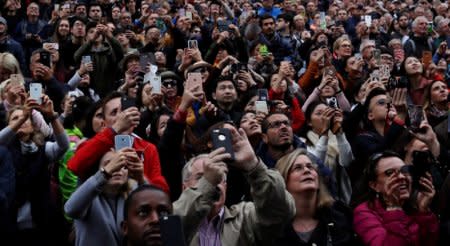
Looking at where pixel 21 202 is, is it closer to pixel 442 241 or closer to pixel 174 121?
pixel 174 121

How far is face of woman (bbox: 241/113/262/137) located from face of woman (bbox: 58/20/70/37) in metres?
4.76

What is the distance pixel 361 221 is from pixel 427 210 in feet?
1.27

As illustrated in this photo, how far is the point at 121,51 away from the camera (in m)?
9.66

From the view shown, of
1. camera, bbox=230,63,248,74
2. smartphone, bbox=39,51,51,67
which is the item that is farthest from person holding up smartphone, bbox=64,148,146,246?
camera, bbox=230,63,248,74

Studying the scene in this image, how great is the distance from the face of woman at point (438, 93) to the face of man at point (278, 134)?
9.00 ft

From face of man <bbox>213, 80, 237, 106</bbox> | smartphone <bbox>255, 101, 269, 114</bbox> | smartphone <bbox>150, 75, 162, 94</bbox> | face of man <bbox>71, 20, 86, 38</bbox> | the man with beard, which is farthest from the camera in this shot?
face of man <bbox>71, 20, 86, 38</bbox>

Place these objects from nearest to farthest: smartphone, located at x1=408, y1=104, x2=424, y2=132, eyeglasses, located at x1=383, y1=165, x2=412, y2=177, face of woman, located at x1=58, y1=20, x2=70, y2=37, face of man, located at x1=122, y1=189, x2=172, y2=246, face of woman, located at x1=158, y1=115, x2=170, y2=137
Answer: face of man, located at x1=122, y1=189, x2=172, y2=246 → eyeglasses, located at x1=383, y1=165, x2=412, y2=177 → smartphone, located at x1=408, y1=104, x2=424, y2=132 → face of woman, located at x1=158, y1=115, x2=170, y2=137 → face of woman, located at x1=58, y1=20, x2=70, y2=37

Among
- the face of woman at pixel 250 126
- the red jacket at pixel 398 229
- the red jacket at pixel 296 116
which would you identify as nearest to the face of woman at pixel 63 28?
the red jacket at pixel 296 116

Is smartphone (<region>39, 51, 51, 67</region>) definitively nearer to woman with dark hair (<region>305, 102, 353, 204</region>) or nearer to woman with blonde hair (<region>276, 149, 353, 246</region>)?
woman with dark hair (<region>305, 102, 353, 204</region>)

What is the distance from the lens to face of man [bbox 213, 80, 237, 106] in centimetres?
696

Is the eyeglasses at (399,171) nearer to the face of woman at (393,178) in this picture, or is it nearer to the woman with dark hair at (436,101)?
the face of woman at (393,178)

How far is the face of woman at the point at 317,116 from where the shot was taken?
633 centimetres

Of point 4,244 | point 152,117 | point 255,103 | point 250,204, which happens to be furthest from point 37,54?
point 250,204

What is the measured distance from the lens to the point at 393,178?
4520mm
